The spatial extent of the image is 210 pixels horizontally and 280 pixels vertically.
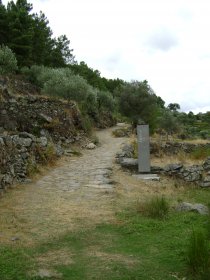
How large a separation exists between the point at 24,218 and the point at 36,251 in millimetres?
1792

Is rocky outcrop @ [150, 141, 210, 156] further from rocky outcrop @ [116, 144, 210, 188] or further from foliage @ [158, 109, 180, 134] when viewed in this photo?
foliage @ [158, 109, 180, 134]

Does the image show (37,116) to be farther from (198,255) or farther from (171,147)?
(198,255)

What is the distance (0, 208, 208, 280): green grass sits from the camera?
520 cm

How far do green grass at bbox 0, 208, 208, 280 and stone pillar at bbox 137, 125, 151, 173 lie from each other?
5.63 metres

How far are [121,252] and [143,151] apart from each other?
7602 mm

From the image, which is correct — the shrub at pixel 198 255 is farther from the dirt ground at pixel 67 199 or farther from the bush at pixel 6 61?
the bush at pixel 6 61

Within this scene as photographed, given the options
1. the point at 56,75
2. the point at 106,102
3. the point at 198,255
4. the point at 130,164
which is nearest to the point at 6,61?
the point at 56,75

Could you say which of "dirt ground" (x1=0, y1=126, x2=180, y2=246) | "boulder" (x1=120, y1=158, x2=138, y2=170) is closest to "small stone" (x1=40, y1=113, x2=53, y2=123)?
"dirt ground" (x1=0, y1=126, x2=180, y2=246)

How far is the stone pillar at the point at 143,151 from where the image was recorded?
43.5 feet

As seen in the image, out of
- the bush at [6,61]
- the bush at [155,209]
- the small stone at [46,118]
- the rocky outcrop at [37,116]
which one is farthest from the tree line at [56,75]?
the bush at [155,209]

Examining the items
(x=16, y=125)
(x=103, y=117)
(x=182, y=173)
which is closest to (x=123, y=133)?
(x=103, y=117)

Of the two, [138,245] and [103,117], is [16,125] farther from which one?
[103,117]

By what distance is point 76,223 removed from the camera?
7.44 m

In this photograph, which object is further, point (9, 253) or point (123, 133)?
point (123, 133)
